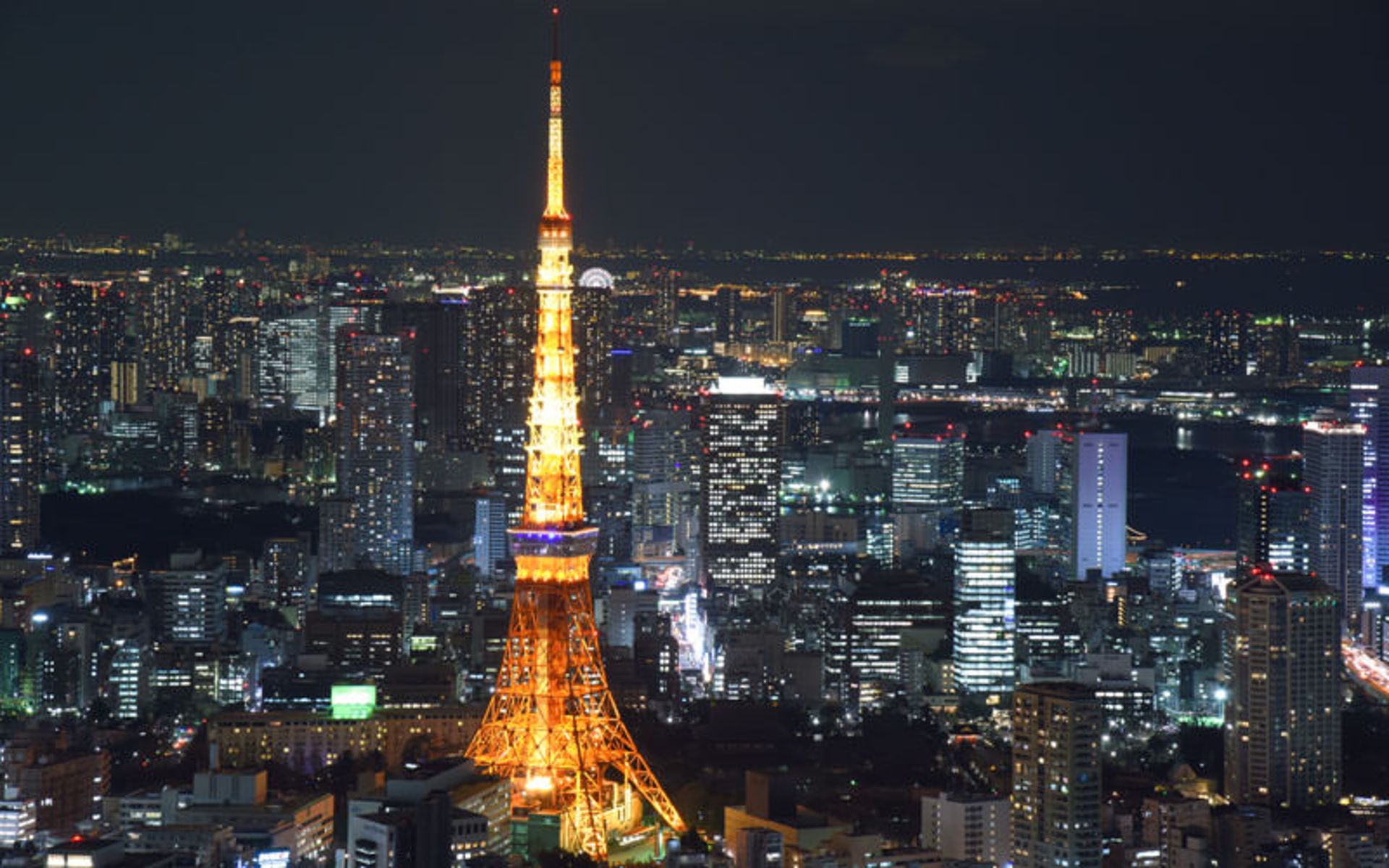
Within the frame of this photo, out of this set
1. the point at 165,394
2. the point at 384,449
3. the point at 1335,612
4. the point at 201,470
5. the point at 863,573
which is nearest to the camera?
the point at 1335,612

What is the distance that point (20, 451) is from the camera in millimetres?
23766

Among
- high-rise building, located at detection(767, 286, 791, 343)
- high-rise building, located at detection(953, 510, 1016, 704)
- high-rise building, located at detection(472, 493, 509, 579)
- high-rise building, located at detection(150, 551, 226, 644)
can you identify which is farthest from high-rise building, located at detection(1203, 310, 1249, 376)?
high-rise building, located at detection(150, 551, 226, 644)

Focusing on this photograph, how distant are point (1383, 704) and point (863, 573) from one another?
18.5 feet

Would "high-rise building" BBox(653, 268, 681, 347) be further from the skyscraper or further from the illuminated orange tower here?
the illuminated orange tower

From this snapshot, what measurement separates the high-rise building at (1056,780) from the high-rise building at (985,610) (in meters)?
5.66

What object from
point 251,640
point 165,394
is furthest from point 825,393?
point 251,640

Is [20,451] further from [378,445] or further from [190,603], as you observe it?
[190,603]

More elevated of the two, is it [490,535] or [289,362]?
[289,362]

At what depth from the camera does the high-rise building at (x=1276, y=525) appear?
1938cm

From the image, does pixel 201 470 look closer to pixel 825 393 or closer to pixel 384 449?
pixel 384 449

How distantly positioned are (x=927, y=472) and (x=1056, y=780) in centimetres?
1652

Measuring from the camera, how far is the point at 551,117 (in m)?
11.5

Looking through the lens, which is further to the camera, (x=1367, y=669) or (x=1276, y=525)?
(x=1276, y=525)

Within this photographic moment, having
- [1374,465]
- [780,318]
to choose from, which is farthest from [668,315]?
[1374,465]
